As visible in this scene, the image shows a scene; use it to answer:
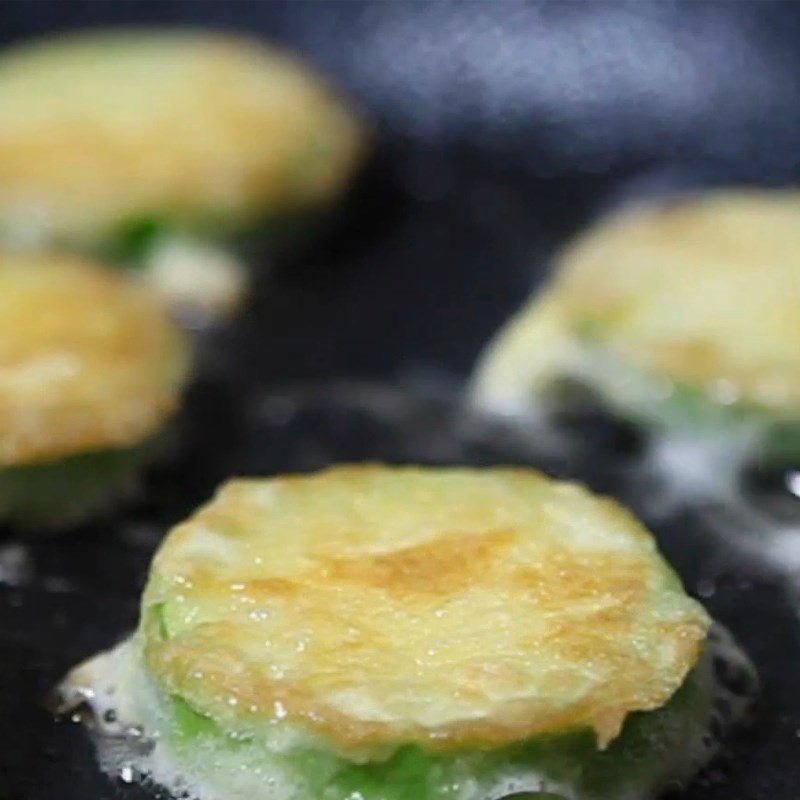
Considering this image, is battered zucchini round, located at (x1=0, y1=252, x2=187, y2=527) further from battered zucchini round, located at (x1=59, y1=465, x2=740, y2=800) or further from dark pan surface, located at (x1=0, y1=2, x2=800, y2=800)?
battered zucchini round, located at (x1=59, y1=465, x2=740, y2=800)

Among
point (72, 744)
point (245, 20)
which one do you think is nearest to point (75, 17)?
point (245, 20)

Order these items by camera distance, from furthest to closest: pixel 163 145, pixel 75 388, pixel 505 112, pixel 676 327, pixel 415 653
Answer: pixel 505 112
pixel 163 145
pixel 676 327
pixel 75 388
pixel 415 653

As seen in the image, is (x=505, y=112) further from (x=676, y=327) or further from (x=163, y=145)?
(x=676, y=327)

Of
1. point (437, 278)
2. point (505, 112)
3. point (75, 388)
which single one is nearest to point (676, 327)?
point (437, 278)

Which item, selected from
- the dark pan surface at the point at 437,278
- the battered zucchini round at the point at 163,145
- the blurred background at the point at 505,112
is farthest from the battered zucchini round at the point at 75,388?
the blurred background at the point at 505,112

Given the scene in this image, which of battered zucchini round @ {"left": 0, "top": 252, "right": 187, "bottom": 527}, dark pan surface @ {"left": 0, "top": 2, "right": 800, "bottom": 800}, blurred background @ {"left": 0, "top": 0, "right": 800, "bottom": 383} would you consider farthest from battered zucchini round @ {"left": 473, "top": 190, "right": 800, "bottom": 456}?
battered zucchini round @ {"left": 0, "top": 252, "right": 187, "bottom": 527}

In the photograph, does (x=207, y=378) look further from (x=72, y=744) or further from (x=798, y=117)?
(x=798, y=117)
